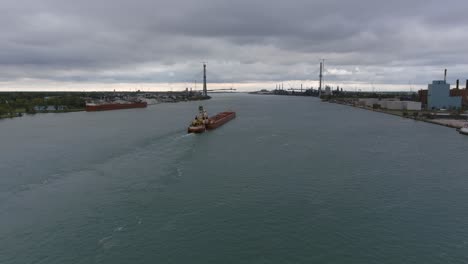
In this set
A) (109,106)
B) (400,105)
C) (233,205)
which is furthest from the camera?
(109,106)

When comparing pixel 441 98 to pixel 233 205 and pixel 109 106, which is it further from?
pixel 109 106

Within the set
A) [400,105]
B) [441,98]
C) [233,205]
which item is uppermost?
[441,98]

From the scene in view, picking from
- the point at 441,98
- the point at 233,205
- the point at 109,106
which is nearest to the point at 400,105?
the point at 441,98

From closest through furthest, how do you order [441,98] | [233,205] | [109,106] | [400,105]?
1. [233,205]
2. [441,98]
3. [400,105]
4. [109,106]

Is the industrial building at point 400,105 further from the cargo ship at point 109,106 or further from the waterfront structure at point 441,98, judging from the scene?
the cargo ship at point 109,106

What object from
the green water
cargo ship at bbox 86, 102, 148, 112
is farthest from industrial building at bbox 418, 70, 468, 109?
cargo ship at bbox 86, 102, 148, 112

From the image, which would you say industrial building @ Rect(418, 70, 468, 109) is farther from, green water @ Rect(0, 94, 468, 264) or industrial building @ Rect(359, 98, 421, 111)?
green water @ Rect(0, 94, 468, 264)

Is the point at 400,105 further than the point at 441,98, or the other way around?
the point at 400,105
